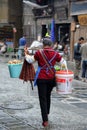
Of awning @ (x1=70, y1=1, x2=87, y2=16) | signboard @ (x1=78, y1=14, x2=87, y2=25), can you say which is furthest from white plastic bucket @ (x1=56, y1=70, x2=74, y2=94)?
awning @ (x1=70, y1=1, x2=87, y2=16)

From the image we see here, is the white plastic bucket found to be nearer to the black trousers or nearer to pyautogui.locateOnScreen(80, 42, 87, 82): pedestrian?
the black trousers

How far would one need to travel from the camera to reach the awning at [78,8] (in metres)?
25.7

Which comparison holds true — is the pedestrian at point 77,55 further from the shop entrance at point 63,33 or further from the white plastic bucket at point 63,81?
the shop entrance at point 63,33

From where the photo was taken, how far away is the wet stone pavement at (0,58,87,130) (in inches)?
339

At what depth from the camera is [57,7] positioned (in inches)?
1195

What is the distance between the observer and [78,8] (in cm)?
2652

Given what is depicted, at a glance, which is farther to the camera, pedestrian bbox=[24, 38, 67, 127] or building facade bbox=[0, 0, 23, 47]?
building facade bbox=[0, 0, 23, 47]

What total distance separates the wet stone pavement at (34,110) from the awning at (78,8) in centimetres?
1177

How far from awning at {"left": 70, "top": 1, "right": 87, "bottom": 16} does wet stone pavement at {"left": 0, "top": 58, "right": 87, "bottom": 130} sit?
11.8 metres

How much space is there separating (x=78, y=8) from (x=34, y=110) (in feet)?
55.9

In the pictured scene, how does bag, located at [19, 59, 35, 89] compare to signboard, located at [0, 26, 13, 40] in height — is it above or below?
above

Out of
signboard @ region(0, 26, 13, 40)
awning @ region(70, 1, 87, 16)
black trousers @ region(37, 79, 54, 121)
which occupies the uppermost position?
black trousers @ region(37, 79, 54, 121)

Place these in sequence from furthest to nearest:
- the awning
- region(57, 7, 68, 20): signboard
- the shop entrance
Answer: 1. the shop entrance
2. region(57, 7, 68, 20): signboard
3. the awning

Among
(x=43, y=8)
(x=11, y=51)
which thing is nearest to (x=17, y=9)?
(x=11, y=51)
